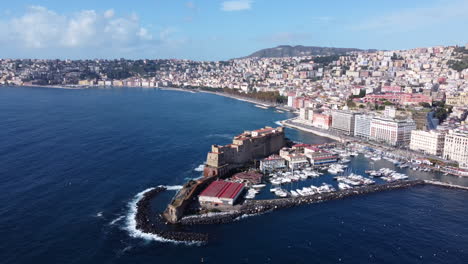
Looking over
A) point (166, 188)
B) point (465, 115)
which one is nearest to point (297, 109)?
point (465, 115)

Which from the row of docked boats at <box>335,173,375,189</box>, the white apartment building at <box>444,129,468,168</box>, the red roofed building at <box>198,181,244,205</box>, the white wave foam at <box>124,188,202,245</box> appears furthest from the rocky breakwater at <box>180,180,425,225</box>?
the white apartment building at <box>444,129,468,168</box>

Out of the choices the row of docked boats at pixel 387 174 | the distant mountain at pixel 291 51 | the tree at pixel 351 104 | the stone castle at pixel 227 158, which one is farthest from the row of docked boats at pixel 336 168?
the distant mountain at pixel 291 51

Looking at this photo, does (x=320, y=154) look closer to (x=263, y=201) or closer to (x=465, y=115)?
(x=263, y=201)

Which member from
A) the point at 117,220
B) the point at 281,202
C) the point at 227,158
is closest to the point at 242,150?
the point at 227,158

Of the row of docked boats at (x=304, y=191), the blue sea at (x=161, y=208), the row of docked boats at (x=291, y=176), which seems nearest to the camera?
the blue sea at (x=161, y=208)

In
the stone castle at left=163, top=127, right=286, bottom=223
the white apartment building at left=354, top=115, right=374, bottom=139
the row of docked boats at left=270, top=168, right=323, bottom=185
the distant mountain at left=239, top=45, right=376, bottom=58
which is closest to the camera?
the stone castle at left=163, top=127, right=286, bottom=223

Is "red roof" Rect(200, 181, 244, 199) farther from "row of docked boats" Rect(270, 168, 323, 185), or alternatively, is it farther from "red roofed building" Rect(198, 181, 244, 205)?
"row of docked boats" Rect(270, 168, 323, 185)

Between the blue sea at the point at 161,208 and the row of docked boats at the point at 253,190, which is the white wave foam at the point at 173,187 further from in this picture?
the row of docked boats at the point at 253,190
